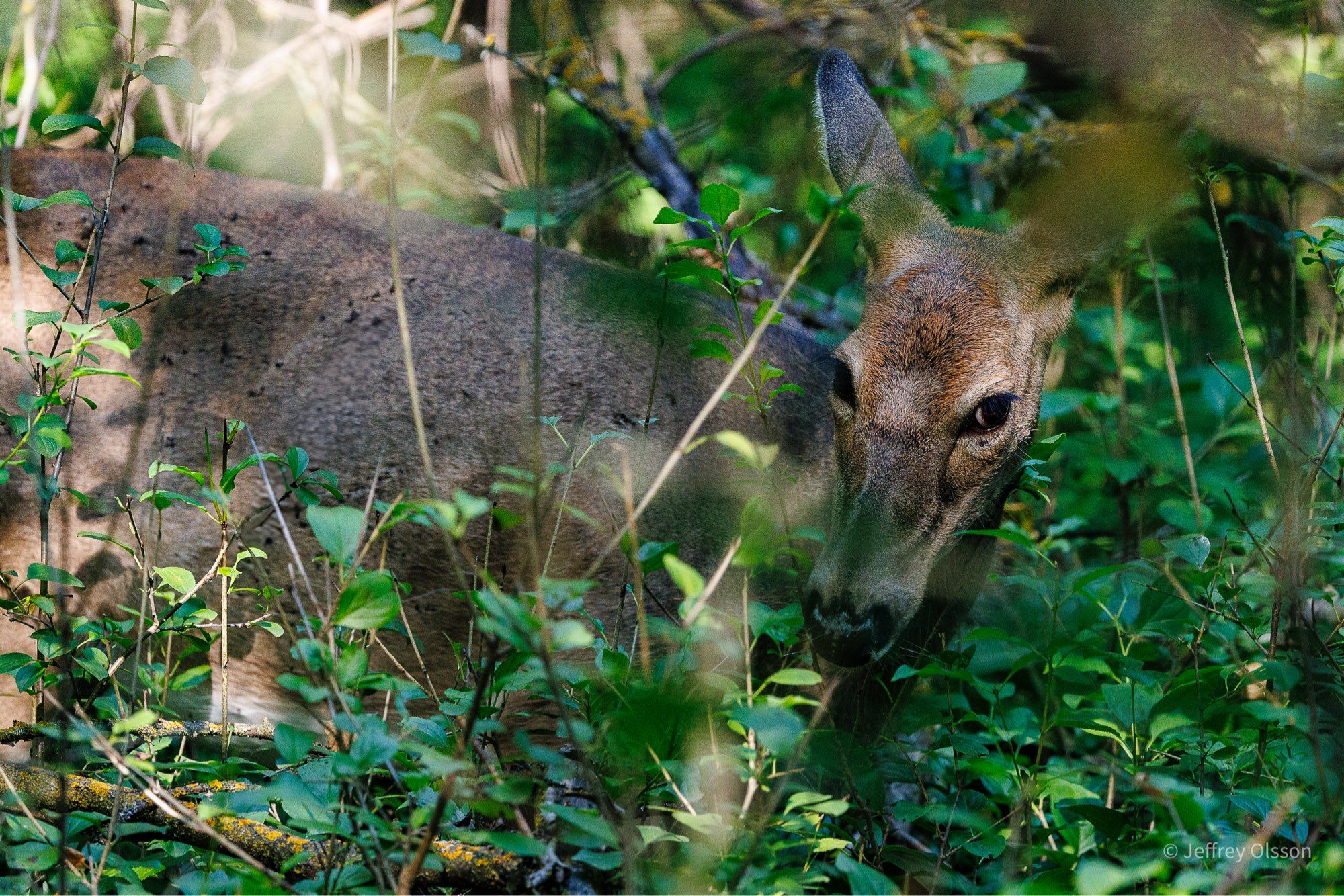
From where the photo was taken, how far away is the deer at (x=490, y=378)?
3438 millimetres

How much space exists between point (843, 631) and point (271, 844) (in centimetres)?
157

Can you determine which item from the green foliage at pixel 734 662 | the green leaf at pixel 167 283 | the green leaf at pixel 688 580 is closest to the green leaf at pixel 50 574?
the green foliage at pixel 734 662

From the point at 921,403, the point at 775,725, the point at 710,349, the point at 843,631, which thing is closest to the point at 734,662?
the point at 843,631

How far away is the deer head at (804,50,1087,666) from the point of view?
316 cm

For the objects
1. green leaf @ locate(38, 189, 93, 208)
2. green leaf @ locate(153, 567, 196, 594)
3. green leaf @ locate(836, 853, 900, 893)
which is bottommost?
green leaf @ locate(836, 853, 900, 893)

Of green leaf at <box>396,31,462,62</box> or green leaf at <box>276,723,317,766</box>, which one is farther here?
green leaf at <box>396,31,462,62</box>

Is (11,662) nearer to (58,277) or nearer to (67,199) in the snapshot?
(58,277)

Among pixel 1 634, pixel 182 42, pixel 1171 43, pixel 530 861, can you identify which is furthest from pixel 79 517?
pixel 1171 43

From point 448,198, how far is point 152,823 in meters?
3.61

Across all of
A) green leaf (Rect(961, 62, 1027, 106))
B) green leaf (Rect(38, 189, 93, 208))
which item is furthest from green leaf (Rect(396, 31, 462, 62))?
green leaf (Rect(961, 62, 1027, 106))

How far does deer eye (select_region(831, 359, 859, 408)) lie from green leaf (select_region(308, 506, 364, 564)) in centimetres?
201

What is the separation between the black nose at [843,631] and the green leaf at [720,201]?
1.15 meters

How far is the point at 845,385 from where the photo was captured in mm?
3566

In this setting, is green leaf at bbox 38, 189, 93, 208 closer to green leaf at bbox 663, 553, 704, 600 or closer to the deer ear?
green leaf at bbox 663, 553, 704, 600
